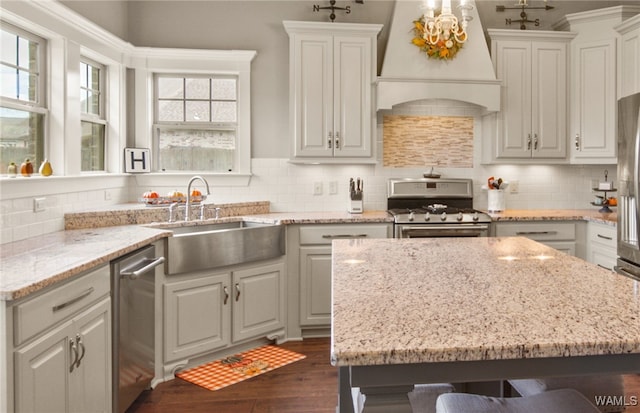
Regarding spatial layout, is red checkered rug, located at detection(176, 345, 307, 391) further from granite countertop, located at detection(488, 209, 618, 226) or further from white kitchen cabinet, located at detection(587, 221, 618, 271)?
white kitchen cabinet, located at detection(587, 221, 618, 271)

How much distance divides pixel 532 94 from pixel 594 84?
0.52 meters

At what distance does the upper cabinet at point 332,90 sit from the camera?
431 centimetres

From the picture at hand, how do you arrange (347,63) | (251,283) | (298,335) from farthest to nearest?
1. (347,63)
2. (298,335)
3. (251,283)

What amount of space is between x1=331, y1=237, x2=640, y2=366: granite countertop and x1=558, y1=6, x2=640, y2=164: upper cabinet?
261cm

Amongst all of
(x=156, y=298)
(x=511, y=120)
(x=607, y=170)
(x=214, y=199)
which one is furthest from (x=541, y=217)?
(x=156, y=298)

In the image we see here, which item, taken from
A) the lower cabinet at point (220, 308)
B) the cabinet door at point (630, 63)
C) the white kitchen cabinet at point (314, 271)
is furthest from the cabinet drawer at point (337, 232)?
the cabinet door at point (630, 63)

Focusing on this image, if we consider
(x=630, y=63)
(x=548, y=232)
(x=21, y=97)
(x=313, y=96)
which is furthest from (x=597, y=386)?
(x=21, y=97)

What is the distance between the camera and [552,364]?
125 centimetres

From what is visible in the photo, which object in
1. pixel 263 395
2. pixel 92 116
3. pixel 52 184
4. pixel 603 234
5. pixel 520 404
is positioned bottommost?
pixel 263 395

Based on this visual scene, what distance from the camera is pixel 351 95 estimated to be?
4363 mm

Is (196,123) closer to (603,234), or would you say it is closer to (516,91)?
(516,91)

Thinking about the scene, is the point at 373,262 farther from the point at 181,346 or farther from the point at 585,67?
the point at 585,67

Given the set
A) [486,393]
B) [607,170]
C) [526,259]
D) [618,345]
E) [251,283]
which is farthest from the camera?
[607,170]

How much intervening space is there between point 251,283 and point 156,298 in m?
0.77
